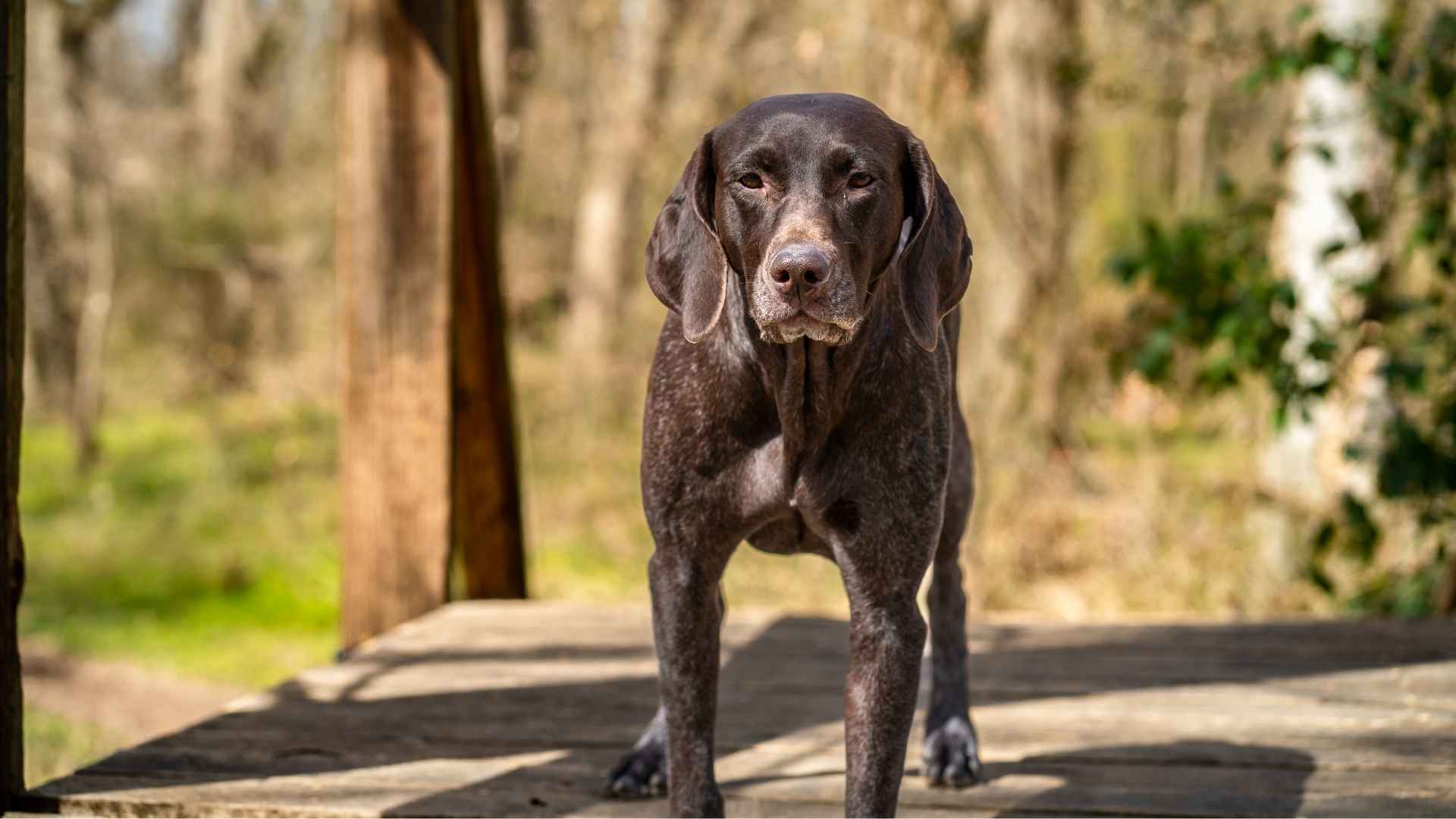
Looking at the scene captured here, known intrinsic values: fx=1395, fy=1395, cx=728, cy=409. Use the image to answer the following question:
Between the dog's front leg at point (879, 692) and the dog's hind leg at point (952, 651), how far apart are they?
0.61m

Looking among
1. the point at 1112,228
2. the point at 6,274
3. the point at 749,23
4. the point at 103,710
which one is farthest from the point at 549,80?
the point at 6,274

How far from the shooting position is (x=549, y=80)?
15711 mm

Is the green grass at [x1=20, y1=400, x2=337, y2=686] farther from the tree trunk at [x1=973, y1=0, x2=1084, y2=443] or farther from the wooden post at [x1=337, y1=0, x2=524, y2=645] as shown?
the tree trunk at [x1=973, y1=0, x2=1084, y2=443]

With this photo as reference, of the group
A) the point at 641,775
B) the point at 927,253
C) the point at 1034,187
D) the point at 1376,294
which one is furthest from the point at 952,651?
the point at 1034,187

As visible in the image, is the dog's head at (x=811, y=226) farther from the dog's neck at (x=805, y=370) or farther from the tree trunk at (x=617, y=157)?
the tree trunk at (x=617, y=157)

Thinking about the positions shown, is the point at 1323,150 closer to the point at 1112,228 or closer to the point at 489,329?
the point at 489,329

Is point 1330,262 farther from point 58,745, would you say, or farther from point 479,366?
point 58,745

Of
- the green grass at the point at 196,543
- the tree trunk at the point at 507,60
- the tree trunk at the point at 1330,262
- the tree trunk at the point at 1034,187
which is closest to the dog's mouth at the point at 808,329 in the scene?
the tree trunk at the point at 1330,262

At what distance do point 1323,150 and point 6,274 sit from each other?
4.01 meters

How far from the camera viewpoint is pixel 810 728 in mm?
3500

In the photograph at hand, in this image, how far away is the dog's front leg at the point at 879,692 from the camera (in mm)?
2424

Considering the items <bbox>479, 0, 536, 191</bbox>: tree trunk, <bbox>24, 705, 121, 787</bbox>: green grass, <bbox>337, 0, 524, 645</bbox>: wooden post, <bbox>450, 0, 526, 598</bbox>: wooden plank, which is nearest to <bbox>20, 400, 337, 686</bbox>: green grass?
<bbox>24, 705, 121, 787</bbox>: green grass

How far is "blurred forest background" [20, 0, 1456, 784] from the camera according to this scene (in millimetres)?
5398

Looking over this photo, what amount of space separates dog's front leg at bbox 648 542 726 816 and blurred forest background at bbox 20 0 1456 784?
3043mm
